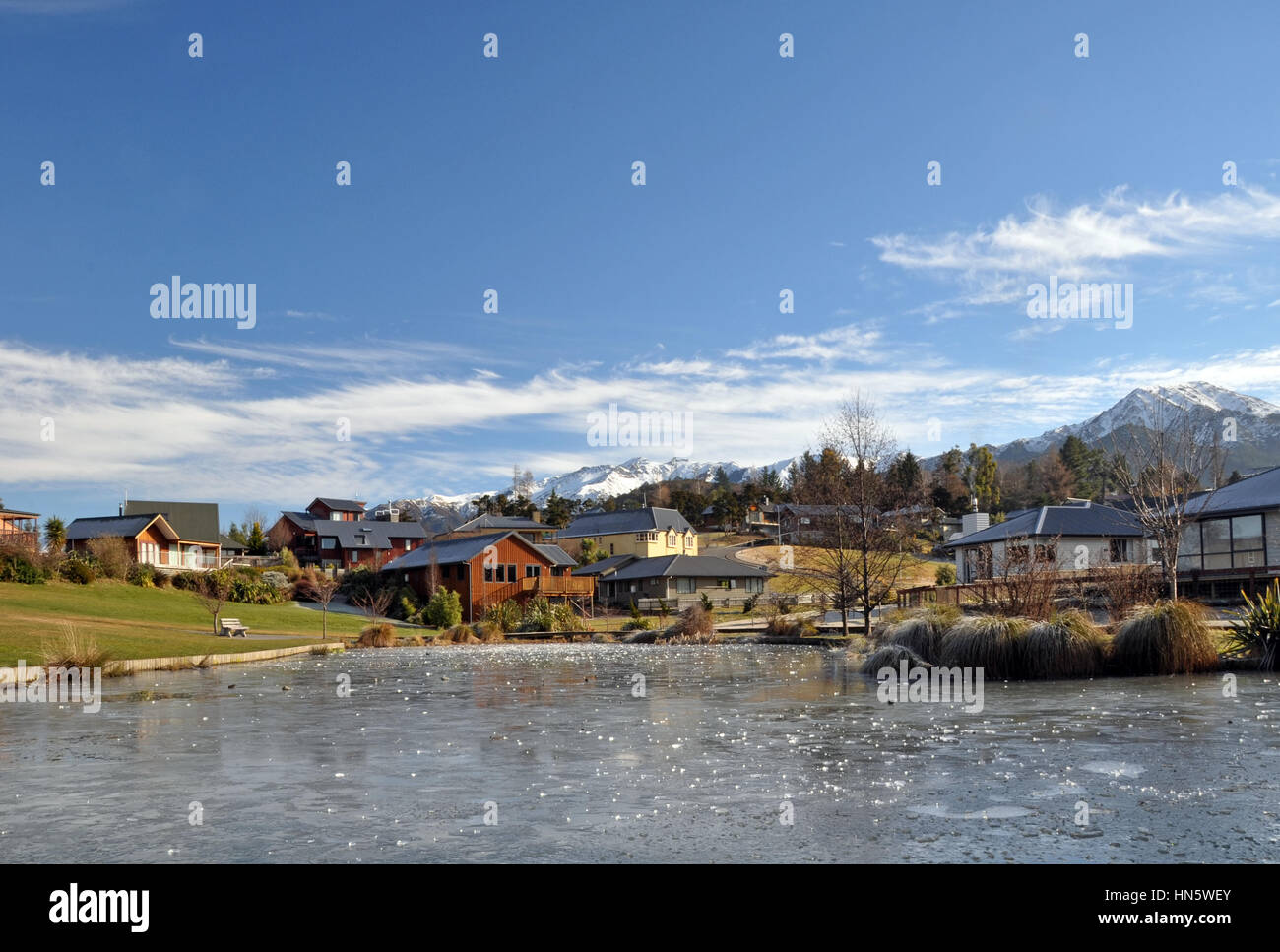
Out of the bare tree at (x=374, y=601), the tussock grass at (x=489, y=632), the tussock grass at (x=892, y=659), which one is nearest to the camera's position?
the tussock grass at (x=892, y=659)

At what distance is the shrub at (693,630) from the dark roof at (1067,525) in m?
17.4

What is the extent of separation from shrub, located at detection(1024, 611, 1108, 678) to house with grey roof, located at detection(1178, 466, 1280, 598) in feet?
67.2

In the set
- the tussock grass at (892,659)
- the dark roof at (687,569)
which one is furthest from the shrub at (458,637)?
the dark roof at (687,569)

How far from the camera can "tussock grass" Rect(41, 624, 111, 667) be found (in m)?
22.3

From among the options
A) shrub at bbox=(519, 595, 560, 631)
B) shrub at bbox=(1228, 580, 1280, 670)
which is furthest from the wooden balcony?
shrub at bbox=(1228, 580, 1280, 670)

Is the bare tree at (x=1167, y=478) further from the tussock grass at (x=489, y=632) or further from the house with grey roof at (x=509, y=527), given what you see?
the house with grey roof at (x=509, y=527)

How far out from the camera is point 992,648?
2036 cm

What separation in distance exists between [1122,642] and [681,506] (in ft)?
342

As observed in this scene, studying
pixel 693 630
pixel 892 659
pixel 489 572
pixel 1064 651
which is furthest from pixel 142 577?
pixel 1064 651

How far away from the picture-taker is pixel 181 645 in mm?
31141

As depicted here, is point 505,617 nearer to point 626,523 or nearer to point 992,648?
point 992,648

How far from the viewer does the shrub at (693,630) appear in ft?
140
